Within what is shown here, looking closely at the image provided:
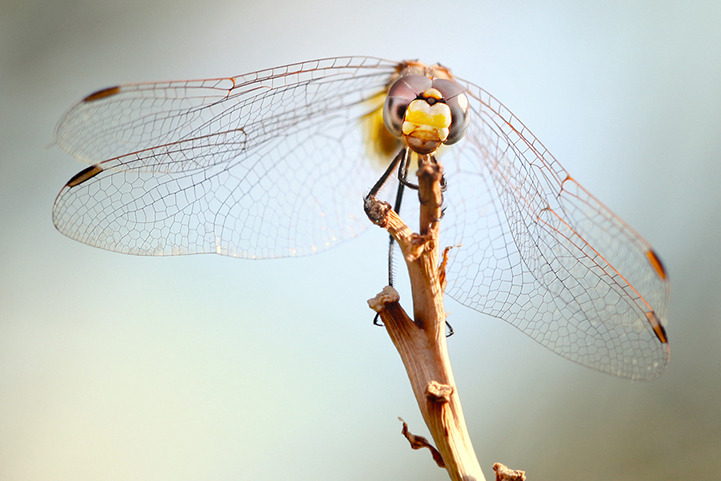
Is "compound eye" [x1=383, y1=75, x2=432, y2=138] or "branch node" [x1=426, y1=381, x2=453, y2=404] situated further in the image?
Result: "compound eye" [x1=383, y1=75, x2=432, y2=138]

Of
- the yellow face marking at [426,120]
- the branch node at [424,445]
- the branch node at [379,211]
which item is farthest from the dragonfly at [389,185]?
the branch node at [424,445]

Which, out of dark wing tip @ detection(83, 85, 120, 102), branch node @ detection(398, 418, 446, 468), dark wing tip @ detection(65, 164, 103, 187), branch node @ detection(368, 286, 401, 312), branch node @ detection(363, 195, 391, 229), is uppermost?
dark wing tip @ detection(83, 85, 120, 102)

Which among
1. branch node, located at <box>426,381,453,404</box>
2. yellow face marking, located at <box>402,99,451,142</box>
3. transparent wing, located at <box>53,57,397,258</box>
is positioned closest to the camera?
branch node, located at <box>426,381,453,404</box>

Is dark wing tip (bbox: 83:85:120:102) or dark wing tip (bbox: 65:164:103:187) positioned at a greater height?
dark wing tip (bbox: 83:85:120:102)

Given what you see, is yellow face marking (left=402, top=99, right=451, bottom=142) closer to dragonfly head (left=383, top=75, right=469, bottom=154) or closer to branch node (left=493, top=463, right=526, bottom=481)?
dragonfly head (left=383, top=75, right=469, bottom=154)

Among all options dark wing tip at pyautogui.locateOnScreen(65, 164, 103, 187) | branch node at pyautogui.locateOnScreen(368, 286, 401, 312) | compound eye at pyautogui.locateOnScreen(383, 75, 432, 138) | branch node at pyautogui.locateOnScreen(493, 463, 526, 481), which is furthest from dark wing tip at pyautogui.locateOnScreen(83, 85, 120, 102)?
branch node at pyautogui.locateOnScreen(493, 463, 526, 481)

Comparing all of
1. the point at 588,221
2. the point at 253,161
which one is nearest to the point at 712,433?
the point at 588,221

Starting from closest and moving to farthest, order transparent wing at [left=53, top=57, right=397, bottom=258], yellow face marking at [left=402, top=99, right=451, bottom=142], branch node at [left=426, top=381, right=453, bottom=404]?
1. branch node at [left=426, top=381, right=453, bottom=404]
2. yellow face marking at [left=402, top=99, right=451, bottom=142]
3. transparent wing at [left=53, top=57, right=397, bottom=258]
